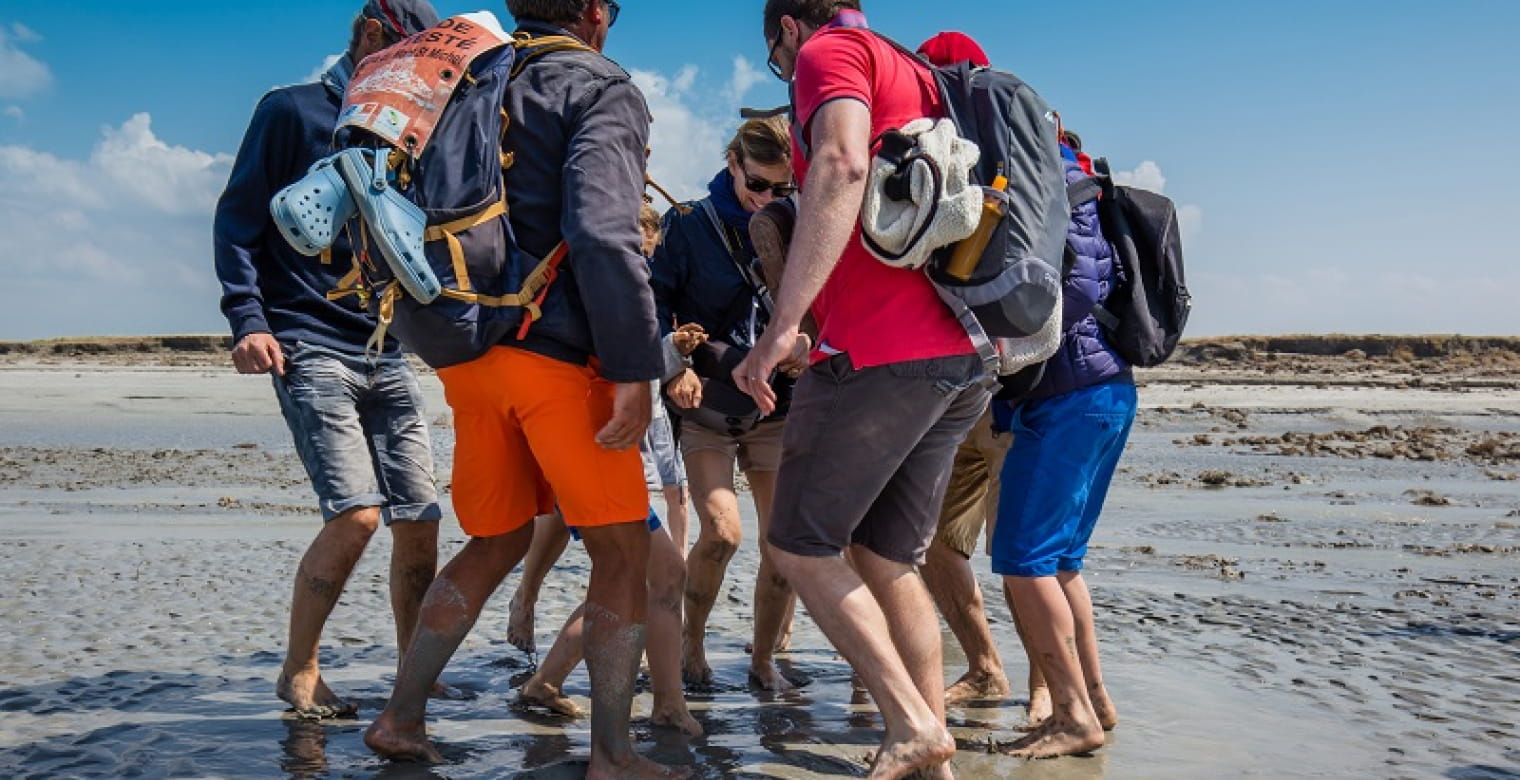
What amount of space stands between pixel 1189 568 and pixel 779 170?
424 centimetres

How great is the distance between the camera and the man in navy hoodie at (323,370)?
4.48 m

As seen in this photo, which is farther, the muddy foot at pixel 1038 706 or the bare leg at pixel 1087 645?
the muddy foot at pixel 1038 706

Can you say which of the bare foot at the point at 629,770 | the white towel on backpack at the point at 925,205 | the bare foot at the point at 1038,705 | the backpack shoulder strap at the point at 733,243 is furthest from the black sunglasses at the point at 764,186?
the bare foot at the point at 629,770

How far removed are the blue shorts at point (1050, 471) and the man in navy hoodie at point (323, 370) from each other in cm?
190

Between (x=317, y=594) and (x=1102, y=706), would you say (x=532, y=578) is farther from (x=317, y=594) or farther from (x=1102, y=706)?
(x=1102, y=706)

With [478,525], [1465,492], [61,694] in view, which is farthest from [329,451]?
[1465,492]

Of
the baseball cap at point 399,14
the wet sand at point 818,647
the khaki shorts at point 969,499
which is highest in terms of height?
the baseball cap at point 399,14

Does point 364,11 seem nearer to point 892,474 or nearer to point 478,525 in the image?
point 478,525

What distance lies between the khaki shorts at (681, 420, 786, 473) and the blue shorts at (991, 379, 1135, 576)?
3.85 feet

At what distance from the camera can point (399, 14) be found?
14.5 feet

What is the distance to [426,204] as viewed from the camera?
346cm

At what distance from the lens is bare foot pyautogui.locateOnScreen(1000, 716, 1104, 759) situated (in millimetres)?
4109

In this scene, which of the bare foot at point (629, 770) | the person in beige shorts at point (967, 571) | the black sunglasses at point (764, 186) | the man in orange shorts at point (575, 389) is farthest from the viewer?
the person in beige shorts at point (967, 571)

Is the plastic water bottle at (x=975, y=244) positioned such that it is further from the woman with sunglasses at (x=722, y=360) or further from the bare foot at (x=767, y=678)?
the bare foot at (x=767, y=678)
